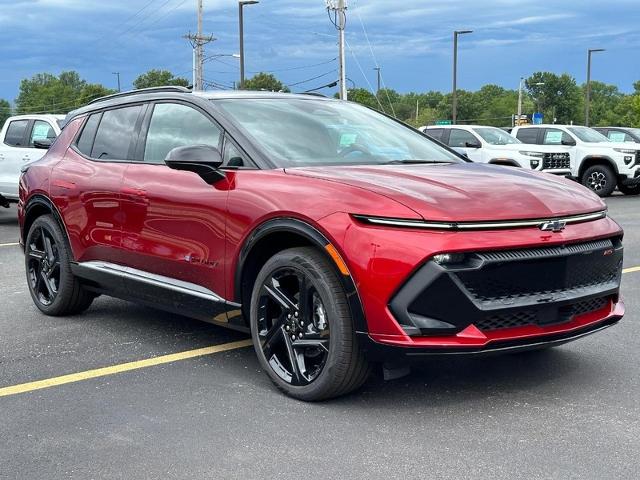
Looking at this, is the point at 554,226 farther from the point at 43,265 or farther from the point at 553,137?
the point at 553,137

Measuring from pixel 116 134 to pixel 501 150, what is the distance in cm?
1618

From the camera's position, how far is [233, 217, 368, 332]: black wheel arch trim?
3947 millimetres

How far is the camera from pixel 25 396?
449 cm

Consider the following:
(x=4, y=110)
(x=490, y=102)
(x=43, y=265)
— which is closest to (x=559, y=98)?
(x=490, y=102)

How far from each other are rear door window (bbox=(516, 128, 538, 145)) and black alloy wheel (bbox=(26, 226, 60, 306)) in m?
16.8

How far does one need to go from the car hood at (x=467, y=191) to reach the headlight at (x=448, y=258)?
0.16 meters

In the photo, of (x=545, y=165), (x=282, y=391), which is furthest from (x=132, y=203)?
(x=545, y=165)

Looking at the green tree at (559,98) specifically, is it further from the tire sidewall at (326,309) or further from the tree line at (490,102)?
the tire sidewall at (326,309)

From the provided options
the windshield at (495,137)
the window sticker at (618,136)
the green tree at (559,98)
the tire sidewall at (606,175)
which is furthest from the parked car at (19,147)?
the green tree at (559,98)

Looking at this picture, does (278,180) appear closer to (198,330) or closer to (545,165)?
(198,330)

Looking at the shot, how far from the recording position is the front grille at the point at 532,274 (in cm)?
384

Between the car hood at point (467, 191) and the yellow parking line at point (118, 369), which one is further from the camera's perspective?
the yellow parking line at point (118, 369)

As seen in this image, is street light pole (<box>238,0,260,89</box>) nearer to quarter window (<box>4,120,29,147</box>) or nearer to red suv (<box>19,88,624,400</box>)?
quarter window (<box>4,120,29,147</box>)

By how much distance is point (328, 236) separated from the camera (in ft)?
13.3
